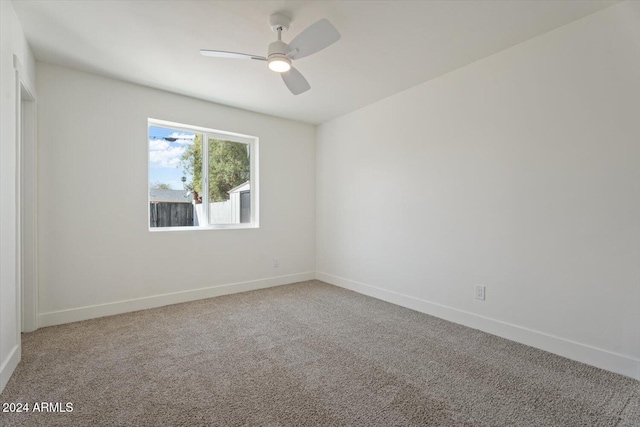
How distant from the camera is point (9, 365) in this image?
1939 millimetres

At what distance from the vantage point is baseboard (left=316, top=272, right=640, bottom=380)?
2.03 meters

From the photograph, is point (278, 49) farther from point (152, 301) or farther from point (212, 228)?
point (152, 301)

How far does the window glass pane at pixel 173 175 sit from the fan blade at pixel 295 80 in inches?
71.0

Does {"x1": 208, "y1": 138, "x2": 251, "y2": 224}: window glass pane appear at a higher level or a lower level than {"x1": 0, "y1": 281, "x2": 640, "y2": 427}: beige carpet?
higher

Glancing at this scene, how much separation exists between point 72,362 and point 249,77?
2.73 meters

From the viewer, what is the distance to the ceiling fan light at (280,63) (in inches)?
85.5

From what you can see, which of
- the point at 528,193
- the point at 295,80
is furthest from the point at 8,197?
the point at 528,193

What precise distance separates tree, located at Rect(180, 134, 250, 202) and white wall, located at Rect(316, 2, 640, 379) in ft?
5.96

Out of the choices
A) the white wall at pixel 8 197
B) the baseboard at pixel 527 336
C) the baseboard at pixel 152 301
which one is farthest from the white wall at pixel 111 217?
the baseboard at pixel 527 336

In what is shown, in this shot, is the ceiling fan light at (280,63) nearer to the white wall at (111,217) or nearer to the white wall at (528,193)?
the white wall at (528,193)

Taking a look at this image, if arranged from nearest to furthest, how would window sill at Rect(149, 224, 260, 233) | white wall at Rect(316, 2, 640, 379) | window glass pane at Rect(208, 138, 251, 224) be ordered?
white wall at Rect(316, 2, 640, 379) < window sill at Rect(149, 224, 260, 233) < window glass pane at Rect(208, 138, 251, 224)

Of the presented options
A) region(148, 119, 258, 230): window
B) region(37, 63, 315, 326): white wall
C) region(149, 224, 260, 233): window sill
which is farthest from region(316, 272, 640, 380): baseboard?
region(148, 119, 258, 230): window

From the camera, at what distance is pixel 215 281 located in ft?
12.6

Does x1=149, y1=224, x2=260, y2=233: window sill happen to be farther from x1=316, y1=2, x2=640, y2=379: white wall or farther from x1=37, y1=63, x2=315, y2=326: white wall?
x1=316, y1=2, x2=640, y2=379: white wall
